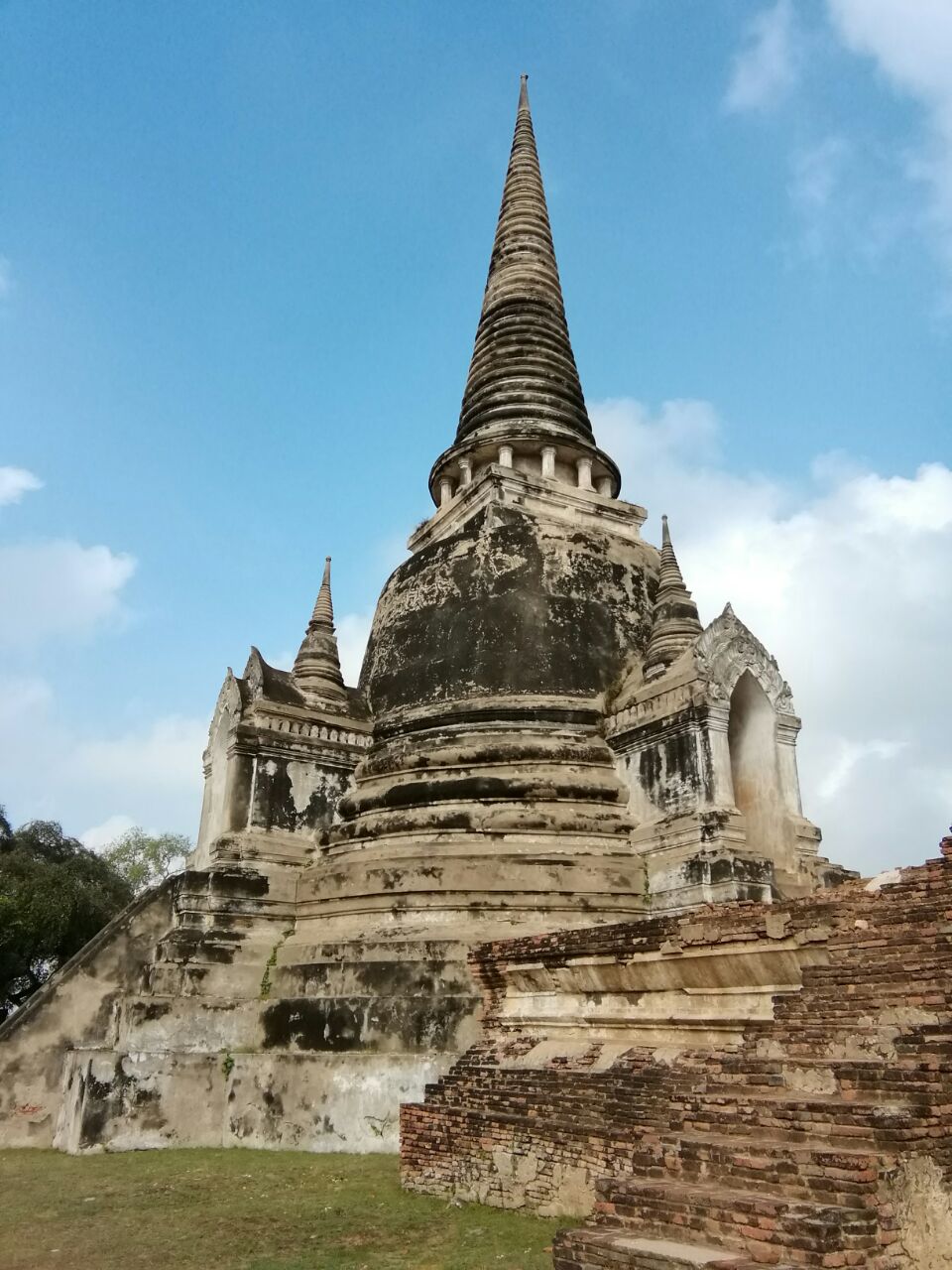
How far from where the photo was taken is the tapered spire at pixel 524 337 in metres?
19.6

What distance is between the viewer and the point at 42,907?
92.0 feet

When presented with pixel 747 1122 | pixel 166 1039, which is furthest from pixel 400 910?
pixel 747 1122

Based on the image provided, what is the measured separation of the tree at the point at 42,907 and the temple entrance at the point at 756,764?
64.5ft

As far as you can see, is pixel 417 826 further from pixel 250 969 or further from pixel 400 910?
pixel 250 969

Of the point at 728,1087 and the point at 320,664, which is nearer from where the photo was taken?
the point at 728,1087

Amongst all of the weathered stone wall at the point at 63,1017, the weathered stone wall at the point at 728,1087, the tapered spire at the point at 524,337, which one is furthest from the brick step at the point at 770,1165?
the tapered spire at the point at 524,337

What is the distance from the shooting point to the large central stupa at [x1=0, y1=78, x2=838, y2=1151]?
11859mm

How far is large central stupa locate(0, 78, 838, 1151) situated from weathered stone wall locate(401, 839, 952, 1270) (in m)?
2.53

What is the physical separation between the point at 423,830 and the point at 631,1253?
900cm

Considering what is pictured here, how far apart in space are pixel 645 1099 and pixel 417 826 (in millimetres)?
7148

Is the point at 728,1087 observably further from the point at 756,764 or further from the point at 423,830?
the point at 756,764

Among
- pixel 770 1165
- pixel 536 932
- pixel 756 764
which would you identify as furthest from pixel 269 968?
pixel 770 1165

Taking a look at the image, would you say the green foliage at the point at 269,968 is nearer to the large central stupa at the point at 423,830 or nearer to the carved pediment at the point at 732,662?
the large central stupa at the point at 423,830

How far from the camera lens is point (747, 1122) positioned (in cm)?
621
